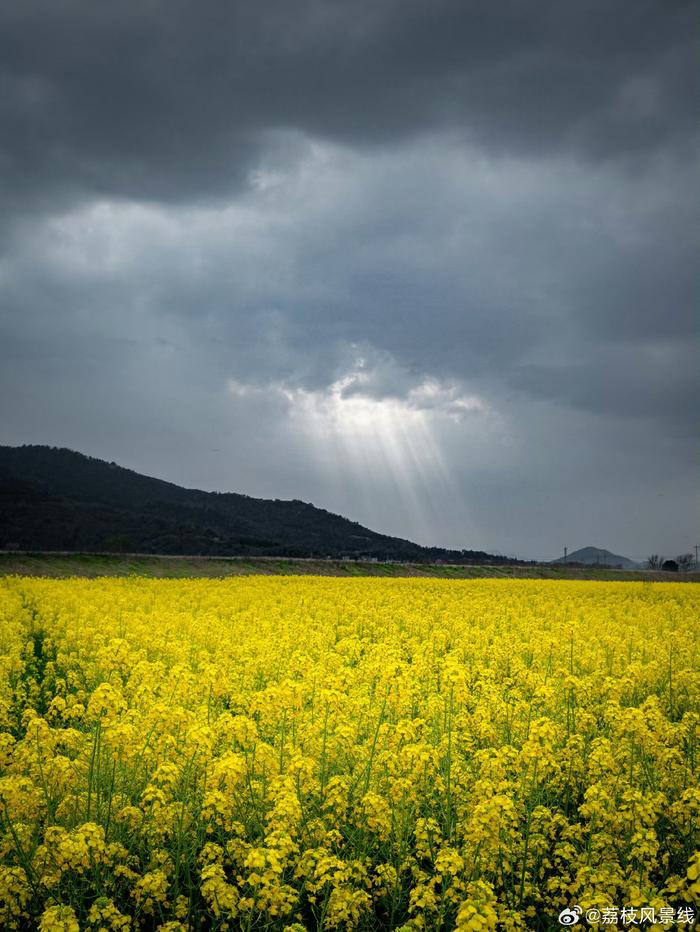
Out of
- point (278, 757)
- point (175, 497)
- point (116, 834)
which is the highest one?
point (175, 497)

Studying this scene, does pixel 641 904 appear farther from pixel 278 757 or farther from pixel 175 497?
pixel 175 497

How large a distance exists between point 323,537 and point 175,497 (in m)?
38.6

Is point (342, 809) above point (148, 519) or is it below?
below

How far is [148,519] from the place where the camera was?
10450 cm

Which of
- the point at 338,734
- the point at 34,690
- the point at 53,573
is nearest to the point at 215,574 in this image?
the point at 53,573

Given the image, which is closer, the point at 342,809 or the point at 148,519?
the point at 342,809

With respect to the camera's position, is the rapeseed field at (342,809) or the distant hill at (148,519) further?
the distant hill at (148,519)

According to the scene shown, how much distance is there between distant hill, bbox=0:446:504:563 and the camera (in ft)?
270

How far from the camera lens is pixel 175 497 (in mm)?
144500

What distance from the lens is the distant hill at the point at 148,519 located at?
82188 mm

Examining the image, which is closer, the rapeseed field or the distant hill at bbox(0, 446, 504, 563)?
the rapeseed field

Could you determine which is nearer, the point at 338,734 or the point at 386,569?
the point at 338,734

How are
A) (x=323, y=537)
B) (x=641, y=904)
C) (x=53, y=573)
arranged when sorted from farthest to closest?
(x=323, y=537) → (x=53, y=573) → (x=641, y=904)

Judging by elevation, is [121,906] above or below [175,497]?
below
